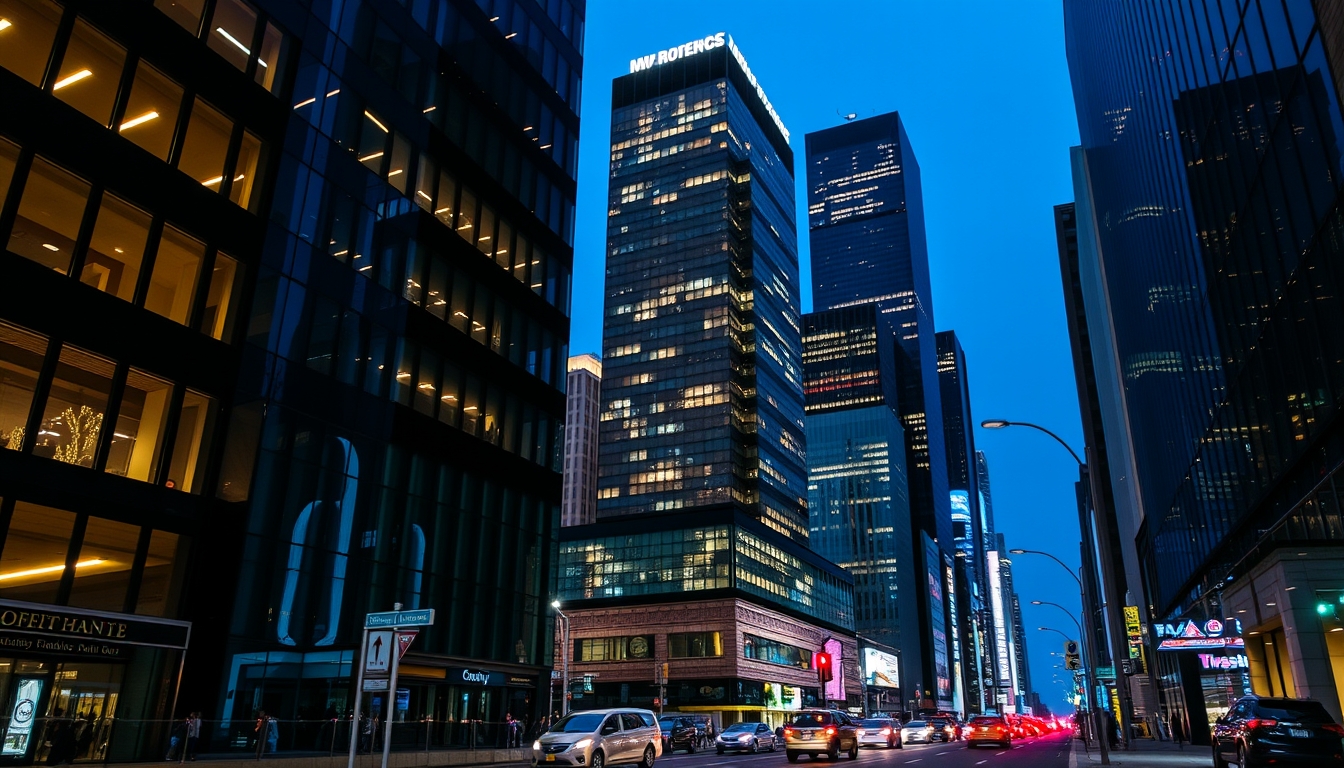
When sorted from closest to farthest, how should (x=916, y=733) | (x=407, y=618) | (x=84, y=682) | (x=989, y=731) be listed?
(x=407, y=618)
(x=84, y=682)
(x=989, y=731)
(x=916, y=733)

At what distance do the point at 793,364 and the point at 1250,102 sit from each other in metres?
141

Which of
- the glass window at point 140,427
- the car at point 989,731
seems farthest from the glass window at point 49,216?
the car at point 989,731

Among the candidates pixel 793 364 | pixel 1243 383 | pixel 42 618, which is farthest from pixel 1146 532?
pixel 793 364

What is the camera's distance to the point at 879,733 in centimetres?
4969

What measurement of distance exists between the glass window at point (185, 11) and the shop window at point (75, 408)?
478 inches

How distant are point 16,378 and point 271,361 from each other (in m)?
8.43

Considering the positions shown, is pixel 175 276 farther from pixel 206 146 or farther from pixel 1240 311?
pixel 1240 311

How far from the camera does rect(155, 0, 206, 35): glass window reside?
95.0 ft

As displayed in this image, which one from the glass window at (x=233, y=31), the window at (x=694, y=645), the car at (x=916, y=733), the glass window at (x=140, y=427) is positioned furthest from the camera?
the window at (x=694, y=645)

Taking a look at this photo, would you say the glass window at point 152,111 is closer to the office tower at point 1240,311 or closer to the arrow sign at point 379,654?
the arrow sign at point 379,654

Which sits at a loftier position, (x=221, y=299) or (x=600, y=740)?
(x=221, y=299)

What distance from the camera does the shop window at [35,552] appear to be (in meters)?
23.0

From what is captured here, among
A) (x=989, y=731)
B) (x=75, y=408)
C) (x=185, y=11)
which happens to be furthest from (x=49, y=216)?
(x=989, y=731)

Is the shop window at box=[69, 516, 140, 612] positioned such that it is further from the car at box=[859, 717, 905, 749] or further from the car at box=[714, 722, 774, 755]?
the car at box=[859, 717, 905, 749]
